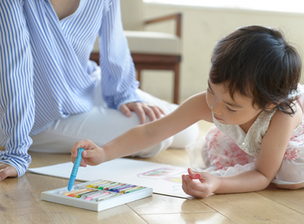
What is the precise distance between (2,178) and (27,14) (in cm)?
44

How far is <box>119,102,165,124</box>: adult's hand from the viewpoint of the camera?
1228 millimetres

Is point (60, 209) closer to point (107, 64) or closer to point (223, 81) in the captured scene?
point (223, 81)

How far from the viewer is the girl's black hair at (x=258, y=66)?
0.72m

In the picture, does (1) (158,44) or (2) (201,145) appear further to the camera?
(1) (158,44)

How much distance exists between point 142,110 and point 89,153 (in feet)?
1.57

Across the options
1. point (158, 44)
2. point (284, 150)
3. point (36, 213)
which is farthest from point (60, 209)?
point (158, 44)

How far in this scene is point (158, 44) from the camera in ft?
6.57

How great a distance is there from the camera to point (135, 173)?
96cm

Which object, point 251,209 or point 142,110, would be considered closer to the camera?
point 251,209

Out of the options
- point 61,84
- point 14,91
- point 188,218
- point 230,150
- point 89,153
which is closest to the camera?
point 188,218

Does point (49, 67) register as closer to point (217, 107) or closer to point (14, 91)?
point (14, 91)

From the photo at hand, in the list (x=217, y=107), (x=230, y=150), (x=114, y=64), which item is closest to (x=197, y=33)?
(x=114, y=64)

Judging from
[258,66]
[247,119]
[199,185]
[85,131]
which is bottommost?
[85,131]

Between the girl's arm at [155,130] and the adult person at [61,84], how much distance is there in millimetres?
221
